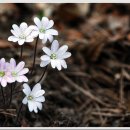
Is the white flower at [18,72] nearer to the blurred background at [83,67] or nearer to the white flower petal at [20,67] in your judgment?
the white flower petal at [20,67]

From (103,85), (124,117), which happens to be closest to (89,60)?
(103,85)

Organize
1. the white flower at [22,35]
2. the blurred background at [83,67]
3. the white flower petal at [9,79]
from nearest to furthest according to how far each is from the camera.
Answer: the white flower petal at [9,79], the white flower at [22,35], the blurred background at [83,67]

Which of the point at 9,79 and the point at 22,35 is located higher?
the point at 22,35

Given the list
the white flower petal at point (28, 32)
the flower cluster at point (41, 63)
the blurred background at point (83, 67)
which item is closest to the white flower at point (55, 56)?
the flower cluster at point (41, 63)

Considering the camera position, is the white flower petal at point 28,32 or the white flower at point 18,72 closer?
the white flower at point 18,72

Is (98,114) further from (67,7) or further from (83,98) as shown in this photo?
(67,7)

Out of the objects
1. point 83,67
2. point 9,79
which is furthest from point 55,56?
point 83,67

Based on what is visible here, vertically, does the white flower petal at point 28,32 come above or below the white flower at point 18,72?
above

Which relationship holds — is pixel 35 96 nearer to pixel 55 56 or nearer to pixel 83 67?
pixel 55 56
